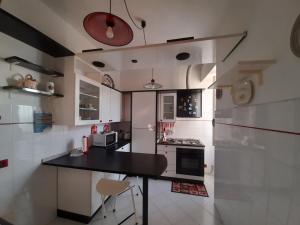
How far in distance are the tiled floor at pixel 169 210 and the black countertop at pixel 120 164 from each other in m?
0.72

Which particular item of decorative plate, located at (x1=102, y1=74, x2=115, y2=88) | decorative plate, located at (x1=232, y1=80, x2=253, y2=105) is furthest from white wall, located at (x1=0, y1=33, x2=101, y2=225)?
decorative plate, located at (x1=232, y1=80, x2=253, y2=105)

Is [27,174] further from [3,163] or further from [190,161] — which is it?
[190,161]

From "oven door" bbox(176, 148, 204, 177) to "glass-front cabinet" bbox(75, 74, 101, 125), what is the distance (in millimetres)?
1712

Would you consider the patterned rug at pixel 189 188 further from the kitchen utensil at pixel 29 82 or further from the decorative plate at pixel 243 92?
the kitchen utensil at pixel 29 82

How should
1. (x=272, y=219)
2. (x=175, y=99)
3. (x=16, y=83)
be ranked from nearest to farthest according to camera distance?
(x=272, y=219)
(x=16, y=83)
(x=175, y=99)

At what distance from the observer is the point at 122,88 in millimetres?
3643

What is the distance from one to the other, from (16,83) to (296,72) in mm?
1983

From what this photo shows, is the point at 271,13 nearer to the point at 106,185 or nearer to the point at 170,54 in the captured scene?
the point at 170,54

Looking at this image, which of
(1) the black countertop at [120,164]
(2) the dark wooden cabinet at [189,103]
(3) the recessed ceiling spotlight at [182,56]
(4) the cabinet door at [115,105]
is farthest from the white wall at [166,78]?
(1) the black countertop at [120,164]

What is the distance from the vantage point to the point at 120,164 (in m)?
1.59

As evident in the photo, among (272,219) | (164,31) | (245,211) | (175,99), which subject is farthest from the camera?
(175,99)

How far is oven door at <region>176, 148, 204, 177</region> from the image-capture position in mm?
2750

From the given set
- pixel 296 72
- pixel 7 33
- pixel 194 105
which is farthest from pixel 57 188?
pixel 194 105

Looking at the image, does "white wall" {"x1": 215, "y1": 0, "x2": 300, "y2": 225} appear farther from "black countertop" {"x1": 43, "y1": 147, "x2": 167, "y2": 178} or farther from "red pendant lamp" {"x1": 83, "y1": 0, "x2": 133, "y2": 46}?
"red pendant lamp" {"x1": 83, "y1": 0, "x2": 133, "y2": 46}
